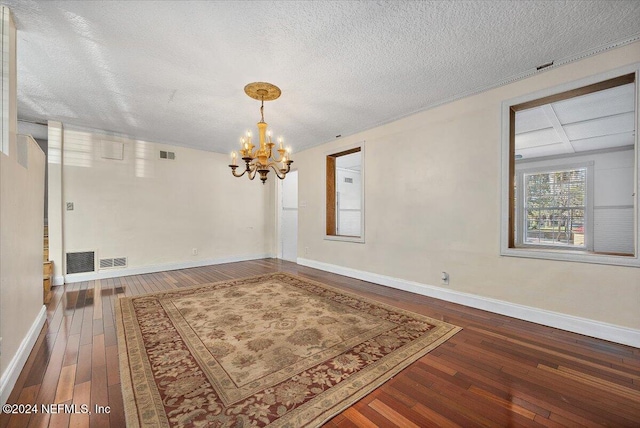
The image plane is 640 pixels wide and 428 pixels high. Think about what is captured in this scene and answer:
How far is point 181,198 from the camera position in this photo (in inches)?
216

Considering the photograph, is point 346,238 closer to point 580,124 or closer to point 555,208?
point 580,124

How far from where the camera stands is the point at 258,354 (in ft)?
6.81

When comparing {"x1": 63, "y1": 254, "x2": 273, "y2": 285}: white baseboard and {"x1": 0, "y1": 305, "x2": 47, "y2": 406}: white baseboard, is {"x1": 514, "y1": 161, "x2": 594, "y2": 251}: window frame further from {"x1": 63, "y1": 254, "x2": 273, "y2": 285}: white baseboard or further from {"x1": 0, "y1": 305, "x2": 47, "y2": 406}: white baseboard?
{"x1": 0, "y1": 305, "x2": 47, "y2": 406}: white baseboard

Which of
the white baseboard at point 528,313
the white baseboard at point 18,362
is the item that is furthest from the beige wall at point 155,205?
the white baseboard at point 528,313

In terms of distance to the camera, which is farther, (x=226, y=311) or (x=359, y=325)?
(x=226, y=311)

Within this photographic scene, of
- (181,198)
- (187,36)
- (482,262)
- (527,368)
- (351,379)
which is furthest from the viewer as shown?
(181,198)

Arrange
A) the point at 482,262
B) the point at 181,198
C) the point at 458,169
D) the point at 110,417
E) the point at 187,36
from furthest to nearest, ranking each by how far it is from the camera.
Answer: the point at 181,198, the point at 458,169, the point at 482,262, the point at 187,36, the point at 110,417

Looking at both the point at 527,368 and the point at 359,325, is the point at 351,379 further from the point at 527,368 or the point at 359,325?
the point at 527,368

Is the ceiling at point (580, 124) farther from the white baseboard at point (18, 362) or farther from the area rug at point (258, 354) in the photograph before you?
the white baseboard at point (18, 362)

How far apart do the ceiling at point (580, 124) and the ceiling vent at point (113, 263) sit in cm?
699

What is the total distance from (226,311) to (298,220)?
Answer: 3.17 m

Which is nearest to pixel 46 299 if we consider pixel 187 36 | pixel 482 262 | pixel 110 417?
pixel 110 417

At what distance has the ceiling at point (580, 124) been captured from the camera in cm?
329

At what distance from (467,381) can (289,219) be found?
208 inches
